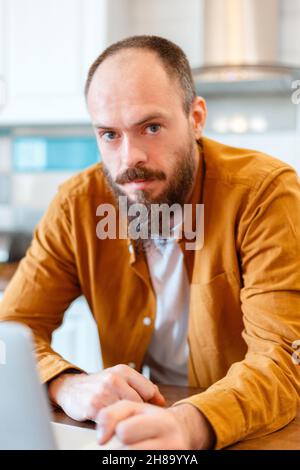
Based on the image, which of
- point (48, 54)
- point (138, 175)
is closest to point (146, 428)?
point (138, 175)

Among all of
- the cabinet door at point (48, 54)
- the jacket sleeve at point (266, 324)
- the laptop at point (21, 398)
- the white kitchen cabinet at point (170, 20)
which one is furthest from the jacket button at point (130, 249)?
the white kitchen cabinet at point (170, 20)

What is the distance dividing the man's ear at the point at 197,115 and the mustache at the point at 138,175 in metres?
0.20

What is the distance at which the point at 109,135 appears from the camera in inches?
47.9

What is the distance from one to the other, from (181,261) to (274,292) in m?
0.33

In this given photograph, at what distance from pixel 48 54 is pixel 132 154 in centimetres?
168

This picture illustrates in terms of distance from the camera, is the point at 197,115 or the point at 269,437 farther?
the point at 197,115

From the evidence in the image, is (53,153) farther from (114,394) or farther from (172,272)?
(114,394)

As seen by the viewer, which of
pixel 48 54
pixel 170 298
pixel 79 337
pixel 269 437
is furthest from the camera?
pixel 48 54

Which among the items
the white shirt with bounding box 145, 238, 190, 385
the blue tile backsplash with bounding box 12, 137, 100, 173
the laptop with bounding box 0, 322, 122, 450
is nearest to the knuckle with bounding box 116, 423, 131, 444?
the laptop with bounding box 0, 322, 122, 450

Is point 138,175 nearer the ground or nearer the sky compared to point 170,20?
nearer the ground

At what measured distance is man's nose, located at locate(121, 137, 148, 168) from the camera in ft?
3.84

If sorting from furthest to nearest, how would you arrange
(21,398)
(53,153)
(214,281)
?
(53,153)
(214,281)
(21,398)

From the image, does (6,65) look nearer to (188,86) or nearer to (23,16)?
(23,16)

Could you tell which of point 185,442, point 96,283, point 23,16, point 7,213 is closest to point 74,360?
point 7,213
